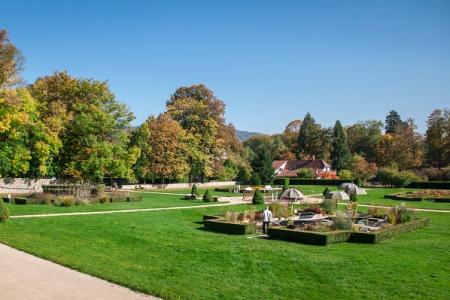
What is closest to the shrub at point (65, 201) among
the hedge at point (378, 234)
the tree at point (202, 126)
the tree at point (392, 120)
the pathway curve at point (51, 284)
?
the pathway curve at point (51, 284)

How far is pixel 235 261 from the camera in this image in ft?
46.5

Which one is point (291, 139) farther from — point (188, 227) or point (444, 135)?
point (188, 227)

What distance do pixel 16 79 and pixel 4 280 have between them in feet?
87.1

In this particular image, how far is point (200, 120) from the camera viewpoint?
65.5 m

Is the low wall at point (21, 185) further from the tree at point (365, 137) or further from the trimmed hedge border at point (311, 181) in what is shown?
the tree at point (365, 137)

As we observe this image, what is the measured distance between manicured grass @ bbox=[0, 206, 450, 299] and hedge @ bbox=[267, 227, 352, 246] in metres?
0.49

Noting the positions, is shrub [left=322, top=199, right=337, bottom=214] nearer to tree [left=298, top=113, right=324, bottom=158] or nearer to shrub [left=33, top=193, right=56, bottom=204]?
shrub [left=33, top=193, right=56, bottom=204]

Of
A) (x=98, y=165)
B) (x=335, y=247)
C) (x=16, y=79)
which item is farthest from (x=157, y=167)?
(x=335, y=247)

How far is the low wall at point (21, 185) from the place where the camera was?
4569 centimetres

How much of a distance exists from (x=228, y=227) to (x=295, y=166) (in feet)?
230

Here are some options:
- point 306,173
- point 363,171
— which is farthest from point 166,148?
point 363,171

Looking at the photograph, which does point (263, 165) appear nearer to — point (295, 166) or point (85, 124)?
point (295, 166)

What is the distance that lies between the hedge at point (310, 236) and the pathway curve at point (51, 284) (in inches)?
368

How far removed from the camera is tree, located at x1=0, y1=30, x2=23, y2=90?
107 ft
